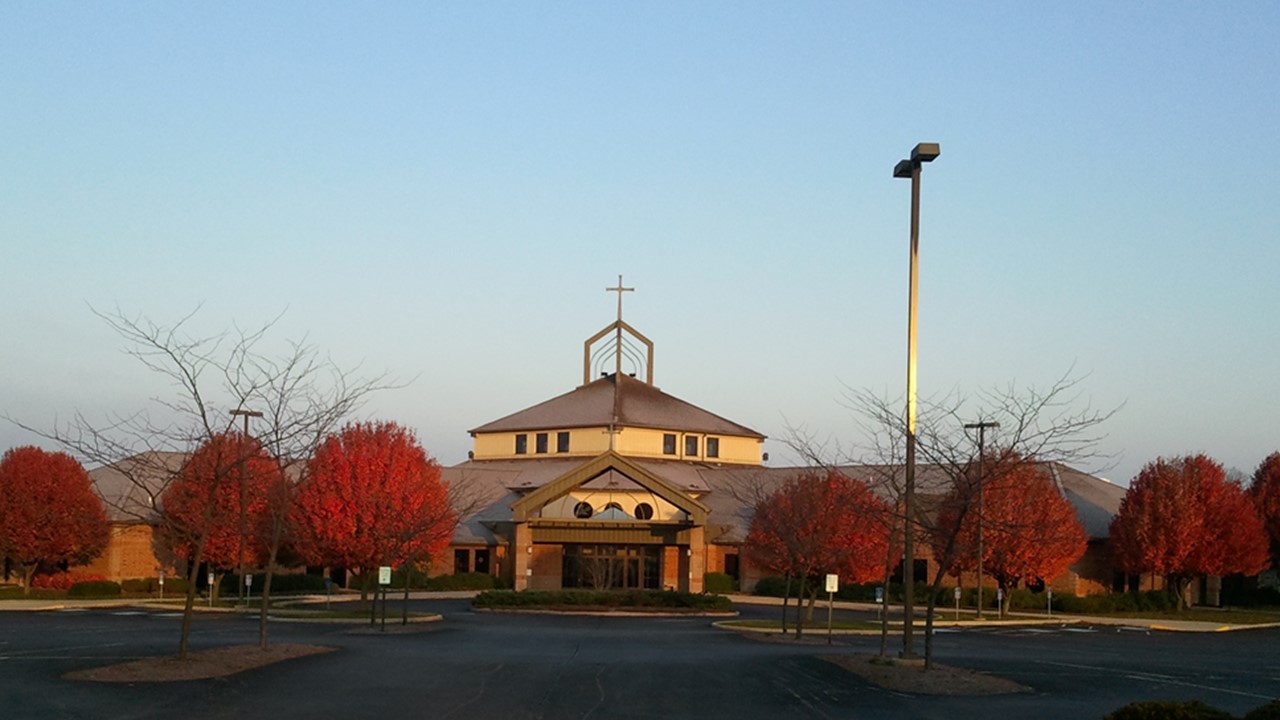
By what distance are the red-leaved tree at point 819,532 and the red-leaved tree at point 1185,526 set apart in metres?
14.7

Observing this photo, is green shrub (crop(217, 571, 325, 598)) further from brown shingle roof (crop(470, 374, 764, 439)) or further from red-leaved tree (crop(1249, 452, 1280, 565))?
red-leaved tree (crop(1249, 452, 1280, 565))

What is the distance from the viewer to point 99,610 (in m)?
47.1

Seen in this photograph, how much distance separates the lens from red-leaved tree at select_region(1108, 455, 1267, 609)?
57469 mm

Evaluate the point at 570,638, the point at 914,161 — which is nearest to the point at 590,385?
the point at 570,638

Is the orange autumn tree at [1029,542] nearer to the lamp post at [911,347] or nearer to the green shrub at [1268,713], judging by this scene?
the lamp post at [911,347]

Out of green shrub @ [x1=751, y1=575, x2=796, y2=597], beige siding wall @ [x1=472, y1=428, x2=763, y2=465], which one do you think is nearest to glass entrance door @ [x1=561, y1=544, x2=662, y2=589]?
green shrub @ [x1=751, y1=575, x2=796, y2=597]

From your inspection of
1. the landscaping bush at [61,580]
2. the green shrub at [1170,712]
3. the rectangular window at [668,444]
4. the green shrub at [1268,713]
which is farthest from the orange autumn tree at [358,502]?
the green shrub at [1268,713]

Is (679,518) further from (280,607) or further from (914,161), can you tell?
(914,161)

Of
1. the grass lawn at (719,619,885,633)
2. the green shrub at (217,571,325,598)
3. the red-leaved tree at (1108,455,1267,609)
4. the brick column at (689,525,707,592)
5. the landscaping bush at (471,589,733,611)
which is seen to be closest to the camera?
the grass lawn at (719,619,885,633)

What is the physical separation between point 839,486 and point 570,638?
1379 cm

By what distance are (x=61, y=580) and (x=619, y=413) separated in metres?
31.3

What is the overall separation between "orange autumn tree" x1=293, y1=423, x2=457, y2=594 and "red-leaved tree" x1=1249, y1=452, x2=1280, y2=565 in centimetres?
4452

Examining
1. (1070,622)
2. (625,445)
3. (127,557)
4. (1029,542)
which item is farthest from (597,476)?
(1070,622)

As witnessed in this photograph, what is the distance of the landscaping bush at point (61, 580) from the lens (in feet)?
190
